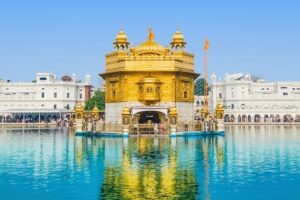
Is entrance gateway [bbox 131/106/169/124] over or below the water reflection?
over

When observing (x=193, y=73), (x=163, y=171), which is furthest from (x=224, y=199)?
(x=193, y=73)

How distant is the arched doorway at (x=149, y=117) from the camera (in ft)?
176

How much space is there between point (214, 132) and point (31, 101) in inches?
2764

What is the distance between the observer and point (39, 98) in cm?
11581

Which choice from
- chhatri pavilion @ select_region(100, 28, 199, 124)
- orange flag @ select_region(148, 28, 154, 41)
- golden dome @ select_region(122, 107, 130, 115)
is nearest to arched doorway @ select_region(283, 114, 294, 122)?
chhatri pavilion @ select_region(100, 28, 199, 124)

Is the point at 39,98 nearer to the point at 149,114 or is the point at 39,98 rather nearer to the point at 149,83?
the point at 149,114

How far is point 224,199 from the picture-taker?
16.5 meters

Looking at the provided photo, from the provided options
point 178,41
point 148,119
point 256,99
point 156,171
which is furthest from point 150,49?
point 256,99

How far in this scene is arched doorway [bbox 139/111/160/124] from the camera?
176 feet

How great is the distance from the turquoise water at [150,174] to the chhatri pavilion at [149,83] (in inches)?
745

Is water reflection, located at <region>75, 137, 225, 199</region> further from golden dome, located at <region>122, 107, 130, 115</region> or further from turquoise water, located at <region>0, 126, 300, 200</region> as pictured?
golden dome, located at <region>122, 107, 130, 115</region>

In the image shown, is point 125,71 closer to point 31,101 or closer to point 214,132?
A: point 214,132

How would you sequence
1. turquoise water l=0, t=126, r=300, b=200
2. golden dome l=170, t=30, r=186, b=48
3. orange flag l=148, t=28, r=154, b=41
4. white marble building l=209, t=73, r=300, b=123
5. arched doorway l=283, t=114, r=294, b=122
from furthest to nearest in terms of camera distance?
white marble building l=209, t=73, r=300, b=123
arched doorway l=283, t=114, r=294, b=122
golden dome l=170, t=30, r=186, b=48
orange flag l=148, t=28, r=154, b=41
turquoise water l=0, t=126, r=300, b=200

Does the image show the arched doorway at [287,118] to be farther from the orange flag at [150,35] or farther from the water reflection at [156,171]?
the water reflection at [156,171]
